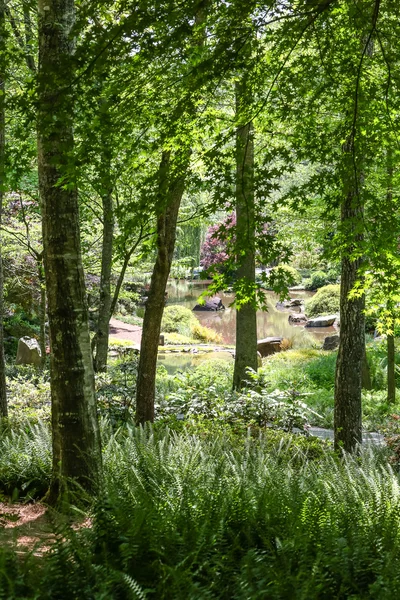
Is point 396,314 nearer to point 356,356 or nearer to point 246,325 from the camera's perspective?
point 356,356

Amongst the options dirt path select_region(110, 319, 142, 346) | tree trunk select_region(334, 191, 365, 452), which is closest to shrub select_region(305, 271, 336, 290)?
dirt path select_region(110, 319, 142, 346)

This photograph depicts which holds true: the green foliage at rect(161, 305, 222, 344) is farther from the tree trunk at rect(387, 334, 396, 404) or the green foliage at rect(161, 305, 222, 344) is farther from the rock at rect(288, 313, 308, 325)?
the tree trunk at rect(387, 334, 396, 404)

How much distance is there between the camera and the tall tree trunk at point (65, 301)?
13.5 ft

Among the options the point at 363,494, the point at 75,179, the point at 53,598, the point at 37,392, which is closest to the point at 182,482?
the point at 363,494

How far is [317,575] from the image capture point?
247 cm

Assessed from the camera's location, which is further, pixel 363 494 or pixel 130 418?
pixel 130 418

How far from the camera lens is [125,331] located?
82.7 feet

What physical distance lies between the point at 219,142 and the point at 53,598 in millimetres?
3292

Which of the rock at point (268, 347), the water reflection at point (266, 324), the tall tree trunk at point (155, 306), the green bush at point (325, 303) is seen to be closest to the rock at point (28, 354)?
the tall tree trunk at point (155, 306)

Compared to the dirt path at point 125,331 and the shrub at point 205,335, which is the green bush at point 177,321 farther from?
the dirt path at point 125,331

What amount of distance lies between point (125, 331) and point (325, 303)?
10.8 metres

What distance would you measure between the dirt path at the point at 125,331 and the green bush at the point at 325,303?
9500 millimetres

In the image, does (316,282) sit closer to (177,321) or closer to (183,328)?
(177,321)

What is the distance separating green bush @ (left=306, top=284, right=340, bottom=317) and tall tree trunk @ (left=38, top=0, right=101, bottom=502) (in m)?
25.7
